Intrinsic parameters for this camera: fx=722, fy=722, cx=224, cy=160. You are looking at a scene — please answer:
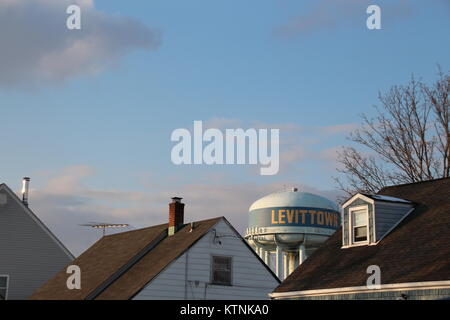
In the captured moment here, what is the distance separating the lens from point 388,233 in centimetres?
2539

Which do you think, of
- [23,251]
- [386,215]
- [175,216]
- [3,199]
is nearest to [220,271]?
[175,216]

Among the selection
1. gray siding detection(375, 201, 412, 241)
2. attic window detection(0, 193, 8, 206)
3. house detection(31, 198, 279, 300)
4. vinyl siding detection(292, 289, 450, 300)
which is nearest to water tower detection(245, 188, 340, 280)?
house detection(31, 198, 279, 300)

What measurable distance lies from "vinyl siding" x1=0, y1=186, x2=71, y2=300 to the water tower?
20.0 meters

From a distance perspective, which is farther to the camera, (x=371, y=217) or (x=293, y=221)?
(x=293, y=221)

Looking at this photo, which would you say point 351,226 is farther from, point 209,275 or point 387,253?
point 209,275

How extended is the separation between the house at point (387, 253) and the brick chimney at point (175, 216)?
37.3 ft

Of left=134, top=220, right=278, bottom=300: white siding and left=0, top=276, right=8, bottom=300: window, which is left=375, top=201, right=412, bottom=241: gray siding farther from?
left=0, top=276, right=8, bottom=300: window

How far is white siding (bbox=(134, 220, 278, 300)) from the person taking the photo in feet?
107

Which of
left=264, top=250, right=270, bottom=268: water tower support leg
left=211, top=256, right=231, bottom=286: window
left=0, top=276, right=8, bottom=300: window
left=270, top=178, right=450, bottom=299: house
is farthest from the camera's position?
left=264, top=250, right=270, bottom=268: water tower support leg

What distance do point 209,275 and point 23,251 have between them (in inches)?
475

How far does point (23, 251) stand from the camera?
40062 mm
